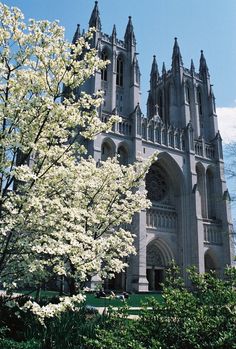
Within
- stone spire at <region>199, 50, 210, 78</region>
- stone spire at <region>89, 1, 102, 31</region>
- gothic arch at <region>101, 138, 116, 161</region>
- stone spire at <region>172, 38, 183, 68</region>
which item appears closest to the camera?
gothic arch at <region>101, 138, 116, 161</region>

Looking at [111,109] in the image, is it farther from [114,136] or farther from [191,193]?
[191,193]

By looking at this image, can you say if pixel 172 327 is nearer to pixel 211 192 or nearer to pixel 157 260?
pixel 157 260

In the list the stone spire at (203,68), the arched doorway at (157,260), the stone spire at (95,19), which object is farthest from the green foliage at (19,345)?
the stone spire at (203,68)

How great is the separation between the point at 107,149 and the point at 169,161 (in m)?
8.71

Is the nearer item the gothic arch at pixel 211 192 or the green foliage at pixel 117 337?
the green foliage at pixel 117 337

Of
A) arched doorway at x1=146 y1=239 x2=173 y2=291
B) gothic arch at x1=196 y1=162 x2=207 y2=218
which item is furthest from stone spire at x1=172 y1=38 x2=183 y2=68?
arched doorway at x1=146 y1=239 x2=173 y2=291

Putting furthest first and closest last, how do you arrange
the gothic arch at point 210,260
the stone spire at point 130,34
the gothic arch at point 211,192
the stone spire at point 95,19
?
the stone spire at point 130,34
the gothic arch at point 211,192
the stone spire at point 95,19
the gothic arch at point 210,260

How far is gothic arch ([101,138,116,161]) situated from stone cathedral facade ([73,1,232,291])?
7 centimetres

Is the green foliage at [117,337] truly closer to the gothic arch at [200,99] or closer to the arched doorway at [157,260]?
the arched doorway at [157,260]

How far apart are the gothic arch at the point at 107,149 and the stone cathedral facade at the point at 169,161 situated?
2.8 inches

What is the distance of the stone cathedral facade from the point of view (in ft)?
114

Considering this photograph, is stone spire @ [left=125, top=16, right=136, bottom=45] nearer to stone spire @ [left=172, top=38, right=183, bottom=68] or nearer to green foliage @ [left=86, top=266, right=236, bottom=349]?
stone spire @ [left=172, top=38, right=183, bottom=68]

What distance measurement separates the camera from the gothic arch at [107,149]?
3409 cm

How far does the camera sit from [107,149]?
34844 millimetres
